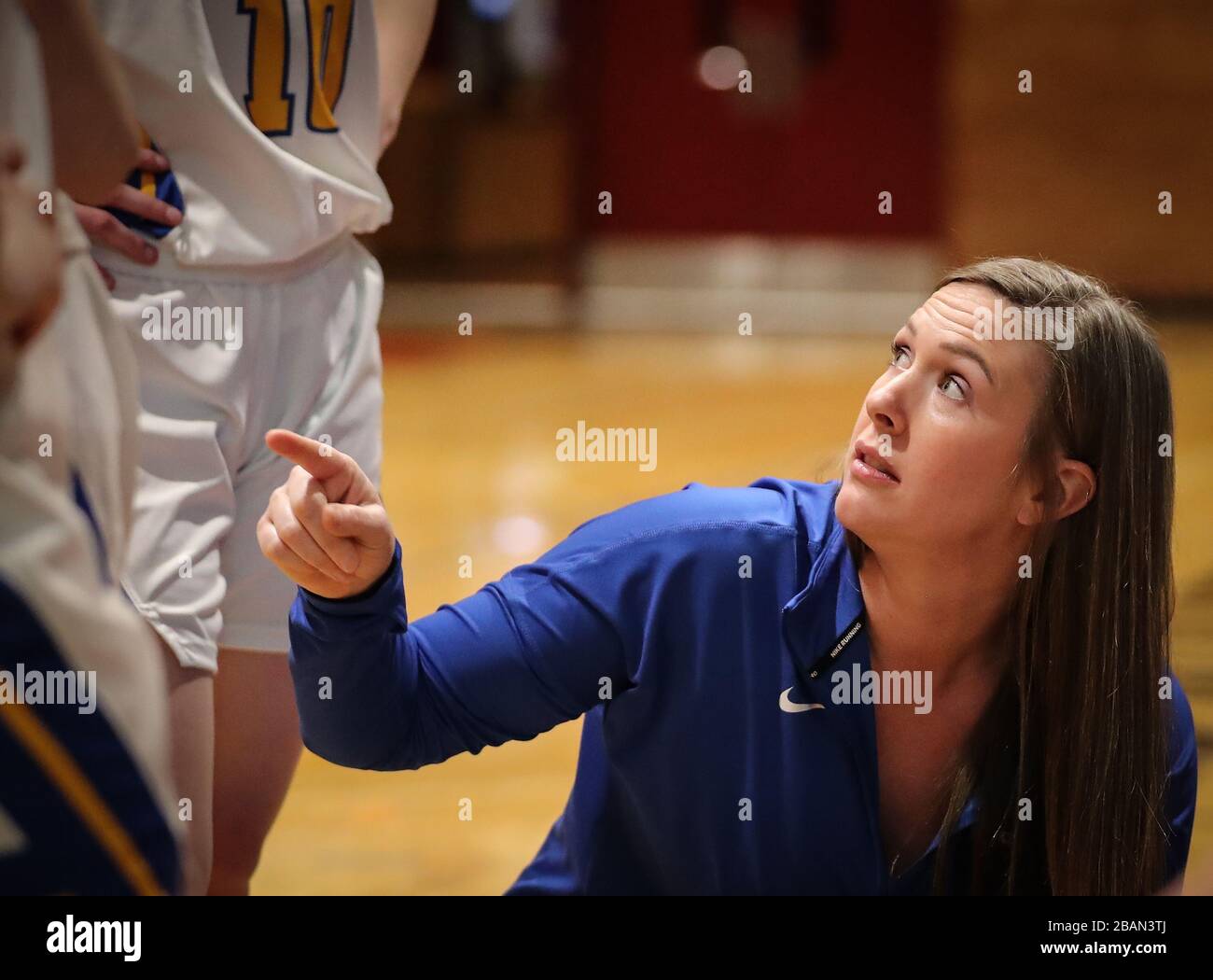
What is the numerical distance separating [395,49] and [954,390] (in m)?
0.69

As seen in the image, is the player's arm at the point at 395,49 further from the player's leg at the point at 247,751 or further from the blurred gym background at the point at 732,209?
the blurred gym background at the point at 732,209

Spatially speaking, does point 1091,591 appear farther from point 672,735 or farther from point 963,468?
point 672,735

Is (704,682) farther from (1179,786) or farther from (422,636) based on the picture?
(1179,786)

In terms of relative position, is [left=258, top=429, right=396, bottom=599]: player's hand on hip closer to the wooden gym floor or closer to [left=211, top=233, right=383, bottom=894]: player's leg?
[left=211, top=233, right=383, bottom=894]: player's leg

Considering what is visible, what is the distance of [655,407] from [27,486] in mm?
4615

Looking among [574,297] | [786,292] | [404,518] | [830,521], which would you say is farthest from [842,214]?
[830,521]

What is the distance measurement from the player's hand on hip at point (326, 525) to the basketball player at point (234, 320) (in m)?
0.18

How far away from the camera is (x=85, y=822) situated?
840mm

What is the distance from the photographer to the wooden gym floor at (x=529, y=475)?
7.08 feet

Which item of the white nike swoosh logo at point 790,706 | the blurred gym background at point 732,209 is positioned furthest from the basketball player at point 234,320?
the blurred gym background at point 732,209

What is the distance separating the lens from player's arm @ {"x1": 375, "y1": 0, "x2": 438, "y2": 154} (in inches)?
63.0

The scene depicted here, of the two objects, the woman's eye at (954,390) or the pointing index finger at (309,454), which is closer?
the pointing index finger at (309,454)

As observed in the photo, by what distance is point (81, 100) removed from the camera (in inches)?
34.4
